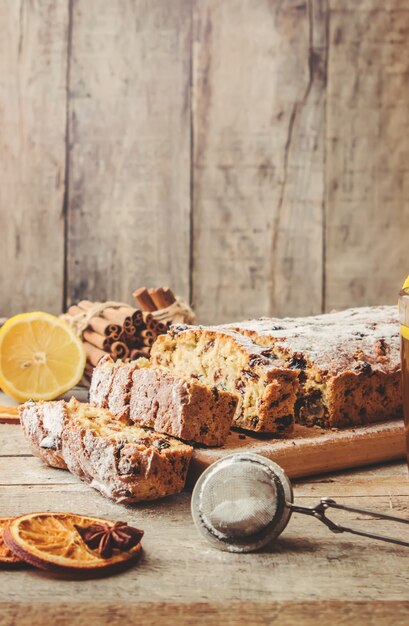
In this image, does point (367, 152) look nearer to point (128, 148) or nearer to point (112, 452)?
point (128, 148)

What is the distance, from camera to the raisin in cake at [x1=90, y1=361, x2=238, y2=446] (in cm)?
167

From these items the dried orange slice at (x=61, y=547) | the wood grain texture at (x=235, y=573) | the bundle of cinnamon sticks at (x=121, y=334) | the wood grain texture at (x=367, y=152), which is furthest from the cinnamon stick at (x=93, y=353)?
the wood grain texture at (x=367, y=152)

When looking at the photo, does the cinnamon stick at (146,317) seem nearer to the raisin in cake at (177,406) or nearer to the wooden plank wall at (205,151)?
Answer: the raisin in cake at (177,406)

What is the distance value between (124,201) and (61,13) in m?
0.85

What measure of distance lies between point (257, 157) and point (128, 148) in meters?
0.57

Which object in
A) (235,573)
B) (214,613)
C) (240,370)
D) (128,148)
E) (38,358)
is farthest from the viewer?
(128,148)

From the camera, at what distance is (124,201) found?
3.54m

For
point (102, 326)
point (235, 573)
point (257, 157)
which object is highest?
point (257, 157)

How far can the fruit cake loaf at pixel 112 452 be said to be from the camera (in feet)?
4.92

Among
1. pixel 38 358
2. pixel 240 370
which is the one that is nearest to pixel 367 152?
pixel 38 358

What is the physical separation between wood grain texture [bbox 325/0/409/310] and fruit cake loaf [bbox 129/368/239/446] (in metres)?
1.97

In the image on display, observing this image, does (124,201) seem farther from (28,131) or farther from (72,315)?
(72,315)

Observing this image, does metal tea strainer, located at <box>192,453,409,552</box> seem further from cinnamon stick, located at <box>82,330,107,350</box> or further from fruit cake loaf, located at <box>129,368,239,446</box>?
cinnamon stick, located at <box>82,330,107,350</box>

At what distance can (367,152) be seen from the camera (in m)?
3.57
